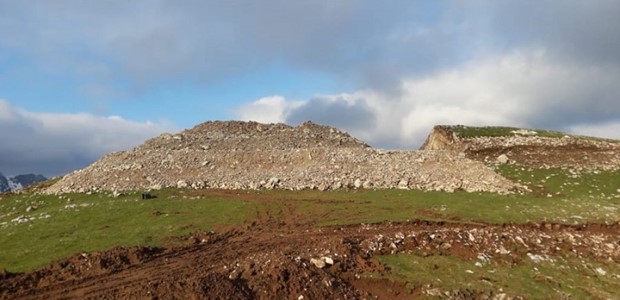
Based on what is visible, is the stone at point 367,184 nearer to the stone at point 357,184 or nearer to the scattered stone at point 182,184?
the stone at point 357,184

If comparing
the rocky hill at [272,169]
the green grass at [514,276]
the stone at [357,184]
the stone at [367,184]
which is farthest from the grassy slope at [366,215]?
the rocky hill at [272,169]

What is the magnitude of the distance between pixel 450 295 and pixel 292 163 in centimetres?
3709

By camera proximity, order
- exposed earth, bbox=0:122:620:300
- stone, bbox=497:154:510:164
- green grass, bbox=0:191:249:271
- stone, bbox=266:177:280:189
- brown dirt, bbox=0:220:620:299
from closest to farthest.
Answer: brown dirt, bbox=0:220:620:299 < exposed earth, bbox=0:122:620:300 < green grass, bbox=0:191:249:271 < stone, bbox=266:177:280:189 < stone, bbox=497:154:510:164

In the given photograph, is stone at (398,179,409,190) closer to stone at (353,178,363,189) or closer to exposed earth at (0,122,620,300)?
exposed earth at (0,122,620,300)

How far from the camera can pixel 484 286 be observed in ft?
81.6

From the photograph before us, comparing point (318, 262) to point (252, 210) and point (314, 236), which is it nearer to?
point (314, 236)

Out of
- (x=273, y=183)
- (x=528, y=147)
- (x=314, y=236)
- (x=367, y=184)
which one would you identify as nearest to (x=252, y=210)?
(x=314, y=236)

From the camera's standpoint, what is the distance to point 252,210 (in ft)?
139

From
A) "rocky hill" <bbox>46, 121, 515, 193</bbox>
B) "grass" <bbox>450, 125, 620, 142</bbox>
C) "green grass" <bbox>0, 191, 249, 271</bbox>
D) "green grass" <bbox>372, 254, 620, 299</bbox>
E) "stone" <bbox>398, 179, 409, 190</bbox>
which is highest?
"grass" <bbox>450, 125, 620, 142</bbox>

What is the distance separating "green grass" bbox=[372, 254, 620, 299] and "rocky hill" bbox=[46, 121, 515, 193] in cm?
2101

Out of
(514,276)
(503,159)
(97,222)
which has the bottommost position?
(514,276)

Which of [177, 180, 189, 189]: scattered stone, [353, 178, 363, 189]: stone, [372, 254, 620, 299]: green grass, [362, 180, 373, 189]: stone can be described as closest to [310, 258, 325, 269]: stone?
[372, 254, 620, 299]: green grass

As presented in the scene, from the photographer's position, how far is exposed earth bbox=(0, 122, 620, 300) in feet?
81.1

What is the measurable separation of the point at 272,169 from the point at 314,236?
25919 millimetres
